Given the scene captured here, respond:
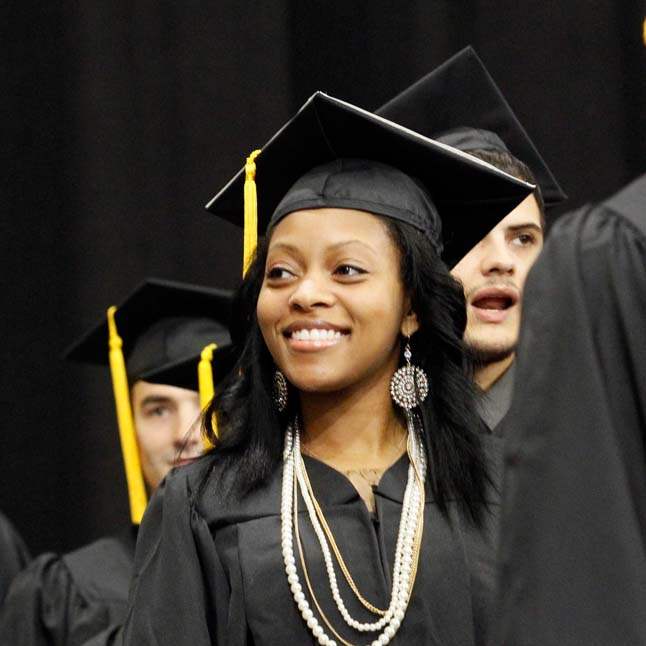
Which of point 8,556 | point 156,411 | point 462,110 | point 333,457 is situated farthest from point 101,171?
point 333,457

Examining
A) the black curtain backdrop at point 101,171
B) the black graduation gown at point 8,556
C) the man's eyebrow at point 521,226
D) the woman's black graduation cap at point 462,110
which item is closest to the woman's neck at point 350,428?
the man's eyebrow at point 521,226

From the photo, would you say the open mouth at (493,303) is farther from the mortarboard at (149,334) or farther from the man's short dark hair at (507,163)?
the mortarboard at (149,334)

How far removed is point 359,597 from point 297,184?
1.95 feet

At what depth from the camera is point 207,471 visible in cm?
199

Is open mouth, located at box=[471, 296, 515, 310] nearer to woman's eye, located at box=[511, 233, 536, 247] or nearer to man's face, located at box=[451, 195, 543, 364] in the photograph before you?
man's face, located at box=[451, 195, 543, 364]

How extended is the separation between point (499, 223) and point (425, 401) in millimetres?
495

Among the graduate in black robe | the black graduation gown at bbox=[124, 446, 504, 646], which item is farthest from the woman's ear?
the black graduation gown at bbox=[124, 446, 504, 646]

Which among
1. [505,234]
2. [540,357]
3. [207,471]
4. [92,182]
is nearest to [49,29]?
[92,182]

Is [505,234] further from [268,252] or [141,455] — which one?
[141,455]

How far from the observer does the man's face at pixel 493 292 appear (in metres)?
2.49

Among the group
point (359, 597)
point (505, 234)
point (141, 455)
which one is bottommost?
point (141, 455)

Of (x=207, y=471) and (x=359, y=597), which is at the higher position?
(x=207, y=471)

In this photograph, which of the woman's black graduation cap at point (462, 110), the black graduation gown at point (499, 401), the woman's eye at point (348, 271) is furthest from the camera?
the woman's black graduation cap at point (462, 110)

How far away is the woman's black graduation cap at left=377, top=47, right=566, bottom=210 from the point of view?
2604mm
